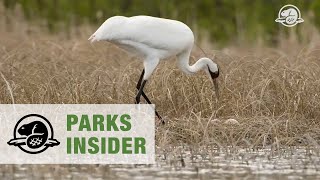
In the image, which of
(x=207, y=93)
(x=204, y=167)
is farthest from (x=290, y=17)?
(x=204, y=167)

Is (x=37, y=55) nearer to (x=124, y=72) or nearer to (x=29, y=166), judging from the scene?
(x=124, y=72)

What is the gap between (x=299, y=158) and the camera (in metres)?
8.88

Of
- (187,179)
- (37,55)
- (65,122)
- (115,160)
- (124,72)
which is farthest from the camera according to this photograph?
(37,55)

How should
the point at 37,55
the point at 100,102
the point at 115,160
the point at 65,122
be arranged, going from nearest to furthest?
the point at 115,160
the point at 65,122
the point at 100,102
the point at 37,55

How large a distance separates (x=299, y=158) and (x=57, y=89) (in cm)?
282

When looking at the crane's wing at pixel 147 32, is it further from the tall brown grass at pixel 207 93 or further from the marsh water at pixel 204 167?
the marsh water at pixel 204 167

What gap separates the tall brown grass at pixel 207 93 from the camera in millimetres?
9562

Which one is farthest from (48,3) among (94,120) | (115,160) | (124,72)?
(115,160)

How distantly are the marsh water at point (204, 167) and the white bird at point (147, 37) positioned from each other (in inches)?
66.5

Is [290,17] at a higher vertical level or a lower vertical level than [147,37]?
higher

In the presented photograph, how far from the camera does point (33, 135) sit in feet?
30.1

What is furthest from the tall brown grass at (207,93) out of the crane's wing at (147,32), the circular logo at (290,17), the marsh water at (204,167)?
the circular logo at (290,17)

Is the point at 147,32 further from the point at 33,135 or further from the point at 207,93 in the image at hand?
the point at 33,135

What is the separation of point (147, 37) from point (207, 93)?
0.79 meters
